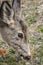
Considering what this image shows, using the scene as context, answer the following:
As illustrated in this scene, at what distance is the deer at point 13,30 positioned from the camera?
7.71m

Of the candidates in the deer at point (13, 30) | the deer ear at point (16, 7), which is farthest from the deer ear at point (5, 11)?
the deer ear at point (16, 7)

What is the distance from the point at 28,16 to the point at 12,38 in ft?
10.2

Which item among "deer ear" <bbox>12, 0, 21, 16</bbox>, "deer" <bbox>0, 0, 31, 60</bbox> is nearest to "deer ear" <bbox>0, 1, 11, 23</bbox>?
"deer" <bbox>0, 0, 31, 60</bbox>

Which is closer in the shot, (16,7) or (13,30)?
(13,30)

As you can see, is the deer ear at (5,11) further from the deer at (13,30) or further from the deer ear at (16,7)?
the deer ear at (16,7)

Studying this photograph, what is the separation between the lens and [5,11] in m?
7.71

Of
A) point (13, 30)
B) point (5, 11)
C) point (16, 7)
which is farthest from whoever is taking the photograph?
point (16, 7)

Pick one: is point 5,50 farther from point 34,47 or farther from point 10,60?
point 34,47

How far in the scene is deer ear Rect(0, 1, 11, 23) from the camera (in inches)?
300

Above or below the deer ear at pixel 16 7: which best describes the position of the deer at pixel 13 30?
below

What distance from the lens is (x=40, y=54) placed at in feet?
27.3

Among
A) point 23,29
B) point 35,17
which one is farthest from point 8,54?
point 35,17

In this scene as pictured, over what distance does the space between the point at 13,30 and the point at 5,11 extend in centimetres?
56

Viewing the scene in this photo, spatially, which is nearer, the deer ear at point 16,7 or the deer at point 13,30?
the deer at point 13,30
